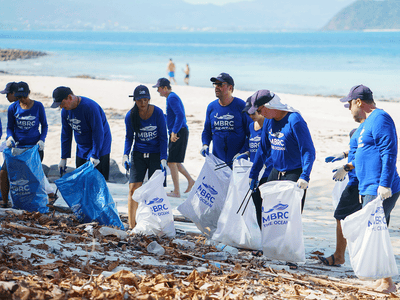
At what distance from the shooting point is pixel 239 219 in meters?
4.42

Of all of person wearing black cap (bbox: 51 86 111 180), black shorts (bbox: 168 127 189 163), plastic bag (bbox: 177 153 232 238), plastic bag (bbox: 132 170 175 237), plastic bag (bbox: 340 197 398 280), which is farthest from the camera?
black shorts (bbox: 168 127 189 163)

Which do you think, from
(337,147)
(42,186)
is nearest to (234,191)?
(42,186)

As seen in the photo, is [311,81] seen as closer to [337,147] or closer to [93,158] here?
[337,147]

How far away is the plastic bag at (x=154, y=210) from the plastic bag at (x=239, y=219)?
523 mm

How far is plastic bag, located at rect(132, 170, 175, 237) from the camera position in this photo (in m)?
4.59

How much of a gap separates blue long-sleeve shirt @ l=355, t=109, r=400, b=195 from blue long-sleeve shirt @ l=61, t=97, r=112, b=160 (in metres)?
2.78

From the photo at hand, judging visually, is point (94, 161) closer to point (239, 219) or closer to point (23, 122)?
point (23, 122)

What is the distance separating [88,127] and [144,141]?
662mm

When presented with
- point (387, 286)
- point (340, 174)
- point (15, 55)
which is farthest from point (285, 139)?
point (15, 55)

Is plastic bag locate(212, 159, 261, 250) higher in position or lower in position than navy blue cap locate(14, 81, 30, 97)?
lower

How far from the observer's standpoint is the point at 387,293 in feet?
11.1

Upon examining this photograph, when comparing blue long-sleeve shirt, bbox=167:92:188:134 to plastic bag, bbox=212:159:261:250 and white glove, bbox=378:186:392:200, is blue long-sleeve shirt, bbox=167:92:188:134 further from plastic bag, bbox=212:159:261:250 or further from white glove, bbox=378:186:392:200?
white glove, bbox=378:186:392:200

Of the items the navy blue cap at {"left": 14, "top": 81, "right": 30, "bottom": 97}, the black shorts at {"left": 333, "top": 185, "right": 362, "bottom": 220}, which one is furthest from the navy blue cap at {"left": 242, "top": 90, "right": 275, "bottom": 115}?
the navy blue cap at {"left": 14, "top": 81, "right": 30, "bottom": 97}

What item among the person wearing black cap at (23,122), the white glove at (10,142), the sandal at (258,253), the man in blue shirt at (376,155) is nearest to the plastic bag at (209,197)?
the sandal at (258,253)
